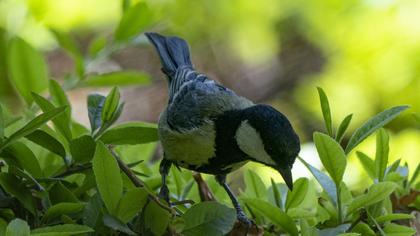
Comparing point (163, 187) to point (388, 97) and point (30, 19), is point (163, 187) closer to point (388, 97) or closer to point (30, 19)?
point (30, 19)

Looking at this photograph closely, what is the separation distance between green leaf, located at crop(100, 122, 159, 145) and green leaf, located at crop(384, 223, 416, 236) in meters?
0.27

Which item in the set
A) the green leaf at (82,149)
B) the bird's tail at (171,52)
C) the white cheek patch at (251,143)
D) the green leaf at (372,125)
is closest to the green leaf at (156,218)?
the green leaf at (82,149)

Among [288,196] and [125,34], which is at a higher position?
[125,34]

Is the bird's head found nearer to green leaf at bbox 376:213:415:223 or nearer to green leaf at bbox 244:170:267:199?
green leaf at bbox 244:170:267:199

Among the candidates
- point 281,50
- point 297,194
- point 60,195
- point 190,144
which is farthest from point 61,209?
point 281,50

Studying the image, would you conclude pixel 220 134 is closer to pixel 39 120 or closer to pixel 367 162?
pixel 367 162

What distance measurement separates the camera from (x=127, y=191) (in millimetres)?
747

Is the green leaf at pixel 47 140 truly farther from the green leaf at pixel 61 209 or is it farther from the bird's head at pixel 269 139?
the bird's head at pixel 269 139

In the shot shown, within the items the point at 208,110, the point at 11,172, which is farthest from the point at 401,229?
the point at 208,110

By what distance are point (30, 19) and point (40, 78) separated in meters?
1.25

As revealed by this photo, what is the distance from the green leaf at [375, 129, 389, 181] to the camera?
0.86 metres

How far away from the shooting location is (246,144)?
1.15m

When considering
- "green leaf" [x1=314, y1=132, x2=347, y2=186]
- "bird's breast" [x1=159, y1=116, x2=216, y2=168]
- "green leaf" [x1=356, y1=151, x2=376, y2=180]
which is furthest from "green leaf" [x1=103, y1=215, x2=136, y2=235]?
"bird's breast" [x1=159, y1=116, x2=216, y2=168]

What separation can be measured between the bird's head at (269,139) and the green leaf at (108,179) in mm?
277
